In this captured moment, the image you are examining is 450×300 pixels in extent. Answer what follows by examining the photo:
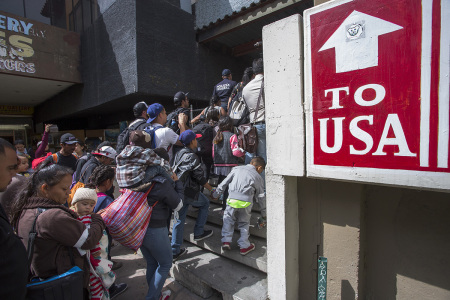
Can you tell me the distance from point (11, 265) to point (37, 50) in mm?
7935

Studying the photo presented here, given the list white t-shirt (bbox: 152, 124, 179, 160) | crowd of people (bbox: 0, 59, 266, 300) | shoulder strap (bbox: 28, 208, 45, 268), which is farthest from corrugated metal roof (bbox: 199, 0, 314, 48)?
shoulder strap (bbox: 28, 208, 45, 268)

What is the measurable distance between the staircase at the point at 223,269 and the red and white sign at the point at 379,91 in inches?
62.7

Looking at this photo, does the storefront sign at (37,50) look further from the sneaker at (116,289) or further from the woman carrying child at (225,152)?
the sneaker at (116,289)

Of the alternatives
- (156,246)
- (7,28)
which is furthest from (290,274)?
(7,28)

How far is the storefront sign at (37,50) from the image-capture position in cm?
633

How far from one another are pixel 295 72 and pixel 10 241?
220 centimetres

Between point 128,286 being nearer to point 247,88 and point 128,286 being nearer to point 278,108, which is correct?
point 278,108

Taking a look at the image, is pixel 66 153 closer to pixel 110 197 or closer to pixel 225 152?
pixel 110 197

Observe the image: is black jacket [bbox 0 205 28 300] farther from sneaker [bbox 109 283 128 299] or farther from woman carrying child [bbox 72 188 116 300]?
sneaker [bbox 109 283 128 299]

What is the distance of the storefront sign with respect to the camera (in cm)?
633

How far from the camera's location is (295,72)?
1.99 metres

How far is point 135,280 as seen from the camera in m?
3.34

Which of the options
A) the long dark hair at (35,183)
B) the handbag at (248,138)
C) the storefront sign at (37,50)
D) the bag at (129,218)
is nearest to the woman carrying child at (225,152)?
the handbag at (248,138)

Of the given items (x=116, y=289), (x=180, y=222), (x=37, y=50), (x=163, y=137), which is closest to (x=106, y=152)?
(x=163, y=137)
